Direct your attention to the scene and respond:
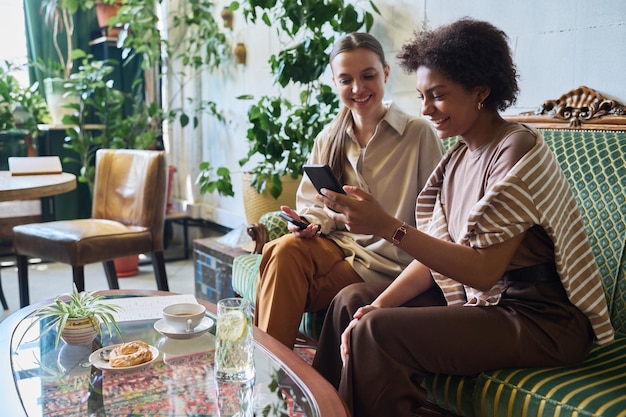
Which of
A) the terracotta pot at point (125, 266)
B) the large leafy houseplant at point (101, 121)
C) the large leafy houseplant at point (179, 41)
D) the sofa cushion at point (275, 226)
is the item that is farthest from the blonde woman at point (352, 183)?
the large leafy houseplant at point (101, 121)

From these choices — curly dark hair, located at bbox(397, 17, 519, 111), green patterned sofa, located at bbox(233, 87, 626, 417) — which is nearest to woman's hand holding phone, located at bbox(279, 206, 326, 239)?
green patterned sofa, located at bbox(233, 87, 626, 417)

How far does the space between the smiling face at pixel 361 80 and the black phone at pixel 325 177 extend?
0.61 m

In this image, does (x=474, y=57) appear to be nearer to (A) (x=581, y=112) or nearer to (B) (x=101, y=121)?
(A) (x=581, y=112)

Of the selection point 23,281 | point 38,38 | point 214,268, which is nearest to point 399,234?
point 214,268

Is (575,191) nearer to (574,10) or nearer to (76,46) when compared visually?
(574,10)

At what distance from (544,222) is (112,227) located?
2.04 metres

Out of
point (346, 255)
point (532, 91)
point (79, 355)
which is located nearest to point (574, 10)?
point (532, 91)

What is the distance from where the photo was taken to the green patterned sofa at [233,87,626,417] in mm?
1314

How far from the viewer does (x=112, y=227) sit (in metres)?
2.91

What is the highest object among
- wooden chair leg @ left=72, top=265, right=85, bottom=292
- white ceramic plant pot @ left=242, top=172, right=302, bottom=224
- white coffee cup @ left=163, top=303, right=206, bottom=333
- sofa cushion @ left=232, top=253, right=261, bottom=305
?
white coffee cup @ left=163, top=303, right=206, bottom=333

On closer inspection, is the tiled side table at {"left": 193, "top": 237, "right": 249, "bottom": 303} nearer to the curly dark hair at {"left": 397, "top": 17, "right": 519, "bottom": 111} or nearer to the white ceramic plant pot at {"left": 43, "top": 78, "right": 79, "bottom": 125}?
the curly dark hair at {"left": 397, "top": 17, "right": 519, "bottom": 111}

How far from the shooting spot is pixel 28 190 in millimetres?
2480

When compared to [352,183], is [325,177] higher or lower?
higher

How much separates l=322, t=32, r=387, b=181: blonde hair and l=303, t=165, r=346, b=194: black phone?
23.6 inches
